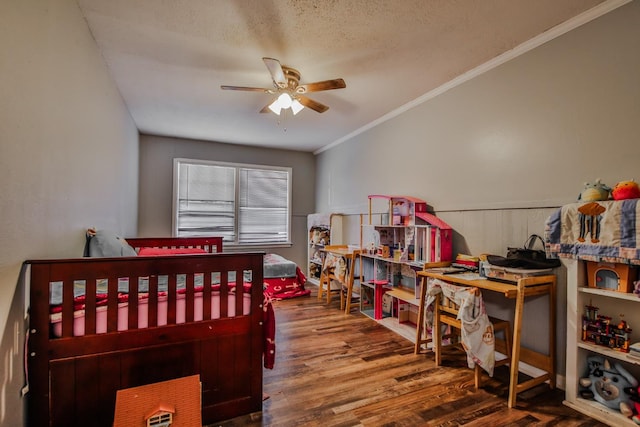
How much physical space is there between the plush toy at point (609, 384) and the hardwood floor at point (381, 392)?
6.2 inches

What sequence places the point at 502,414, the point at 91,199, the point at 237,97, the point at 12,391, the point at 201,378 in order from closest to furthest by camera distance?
the point at 12,391, the point at 201,378, the point at 502,414, the point at 91,199, the point at 237,97

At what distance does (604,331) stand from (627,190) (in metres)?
0.87

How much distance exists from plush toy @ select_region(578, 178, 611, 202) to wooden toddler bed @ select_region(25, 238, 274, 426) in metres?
2.11

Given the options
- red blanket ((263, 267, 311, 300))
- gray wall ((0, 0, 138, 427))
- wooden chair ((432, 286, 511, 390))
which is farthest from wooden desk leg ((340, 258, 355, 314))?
gray wall ((0, 0, 138, 427))

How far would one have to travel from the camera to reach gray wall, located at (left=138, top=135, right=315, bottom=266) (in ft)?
15.9

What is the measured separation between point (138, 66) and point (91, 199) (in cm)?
132

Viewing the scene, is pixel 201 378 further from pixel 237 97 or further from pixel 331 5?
pixel 237 97

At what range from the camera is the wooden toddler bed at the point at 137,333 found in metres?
1.38

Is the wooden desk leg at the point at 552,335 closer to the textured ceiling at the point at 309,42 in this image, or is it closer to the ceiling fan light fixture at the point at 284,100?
the textured ceiling at the point at 309,42

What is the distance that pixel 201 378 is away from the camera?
5.43 ft

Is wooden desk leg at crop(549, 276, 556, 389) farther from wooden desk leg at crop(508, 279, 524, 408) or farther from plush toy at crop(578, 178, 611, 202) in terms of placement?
plush toy at crop(578, 178, 611, 202)

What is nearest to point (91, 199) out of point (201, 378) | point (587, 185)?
point (201, 378)

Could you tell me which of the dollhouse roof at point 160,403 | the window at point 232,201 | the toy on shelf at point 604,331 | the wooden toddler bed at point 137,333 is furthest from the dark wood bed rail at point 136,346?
the window at point 232,201

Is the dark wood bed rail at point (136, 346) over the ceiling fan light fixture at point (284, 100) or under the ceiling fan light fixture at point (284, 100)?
under
